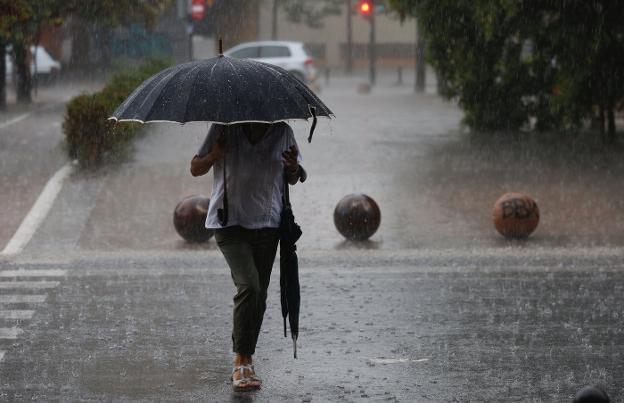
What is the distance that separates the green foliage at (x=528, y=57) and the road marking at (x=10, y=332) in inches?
407

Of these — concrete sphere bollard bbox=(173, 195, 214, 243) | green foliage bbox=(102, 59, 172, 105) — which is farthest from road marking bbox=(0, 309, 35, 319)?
green foliage bbox=(102, 59, 172, 105)

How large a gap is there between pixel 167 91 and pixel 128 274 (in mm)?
4575

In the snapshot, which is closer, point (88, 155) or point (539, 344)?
point (539, 344)

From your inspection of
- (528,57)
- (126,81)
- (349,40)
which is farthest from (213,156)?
(349,40)

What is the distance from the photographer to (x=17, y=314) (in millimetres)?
9148

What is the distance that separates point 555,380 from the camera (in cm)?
710

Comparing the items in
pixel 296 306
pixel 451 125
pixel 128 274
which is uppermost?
pixel 296 306

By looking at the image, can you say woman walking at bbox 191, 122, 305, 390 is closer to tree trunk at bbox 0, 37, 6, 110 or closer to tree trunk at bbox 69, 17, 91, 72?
tree trunk at bbox 0, 37, 6, 110

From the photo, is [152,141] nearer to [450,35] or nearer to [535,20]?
[450,35]

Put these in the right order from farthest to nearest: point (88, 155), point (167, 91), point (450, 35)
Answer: point (450, 35), point (88, 155), point (167, 91)

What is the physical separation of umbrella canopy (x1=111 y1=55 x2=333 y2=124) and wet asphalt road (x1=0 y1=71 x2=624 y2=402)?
1559 millimetres

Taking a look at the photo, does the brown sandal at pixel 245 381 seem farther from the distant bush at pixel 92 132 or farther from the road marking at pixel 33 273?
the distant bush at pixel 92 132

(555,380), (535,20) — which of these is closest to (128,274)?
(555,380)

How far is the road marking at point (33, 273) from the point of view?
11.0 m
